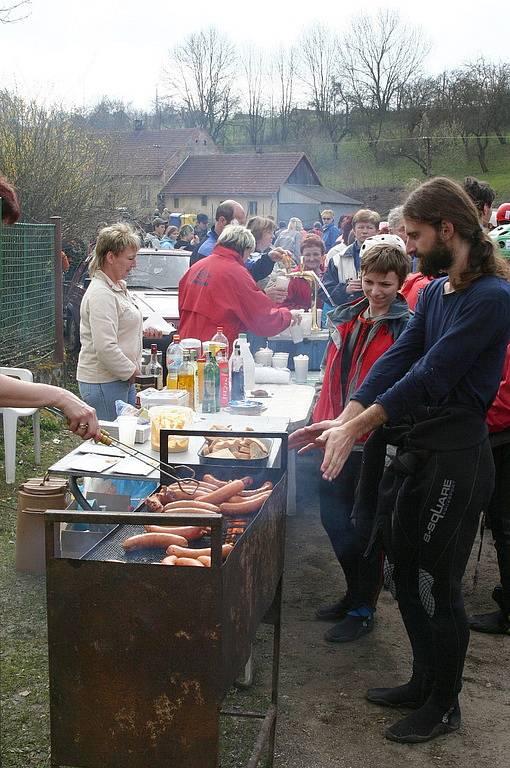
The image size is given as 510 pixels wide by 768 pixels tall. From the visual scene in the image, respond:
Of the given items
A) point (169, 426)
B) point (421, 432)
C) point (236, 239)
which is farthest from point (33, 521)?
point (421, 432)

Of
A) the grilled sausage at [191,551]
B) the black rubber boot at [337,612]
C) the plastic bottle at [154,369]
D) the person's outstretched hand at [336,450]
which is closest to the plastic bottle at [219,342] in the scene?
the plastic bottle at [154,369]

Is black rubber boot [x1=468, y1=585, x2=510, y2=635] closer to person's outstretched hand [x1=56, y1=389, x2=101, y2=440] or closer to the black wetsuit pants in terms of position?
the black wetsuit pants

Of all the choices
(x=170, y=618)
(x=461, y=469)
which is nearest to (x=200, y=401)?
(x=461, y=469)

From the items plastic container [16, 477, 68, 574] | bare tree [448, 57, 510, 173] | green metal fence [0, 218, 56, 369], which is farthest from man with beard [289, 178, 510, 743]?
bare tree [448, 57, 510, 173]

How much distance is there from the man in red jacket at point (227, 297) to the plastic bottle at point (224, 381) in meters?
0.68

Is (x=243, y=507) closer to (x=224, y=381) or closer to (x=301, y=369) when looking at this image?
(x=224, y=381)

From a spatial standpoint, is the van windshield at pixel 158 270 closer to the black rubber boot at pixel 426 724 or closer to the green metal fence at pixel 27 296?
the green metal fence at pixel 27 296

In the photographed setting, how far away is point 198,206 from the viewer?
58719 millimetres

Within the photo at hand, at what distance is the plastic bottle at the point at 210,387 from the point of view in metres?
→ 4.98

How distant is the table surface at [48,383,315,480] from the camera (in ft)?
13.3

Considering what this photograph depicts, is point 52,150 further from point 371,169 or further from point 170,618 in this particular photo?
point 371,169

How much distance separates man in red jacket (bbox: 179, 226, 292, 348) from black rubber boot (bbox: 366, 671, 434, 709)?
2903mm

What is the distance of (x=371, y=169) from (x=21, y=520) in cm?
5518

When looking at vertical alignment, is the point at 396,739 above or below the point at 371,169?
below
